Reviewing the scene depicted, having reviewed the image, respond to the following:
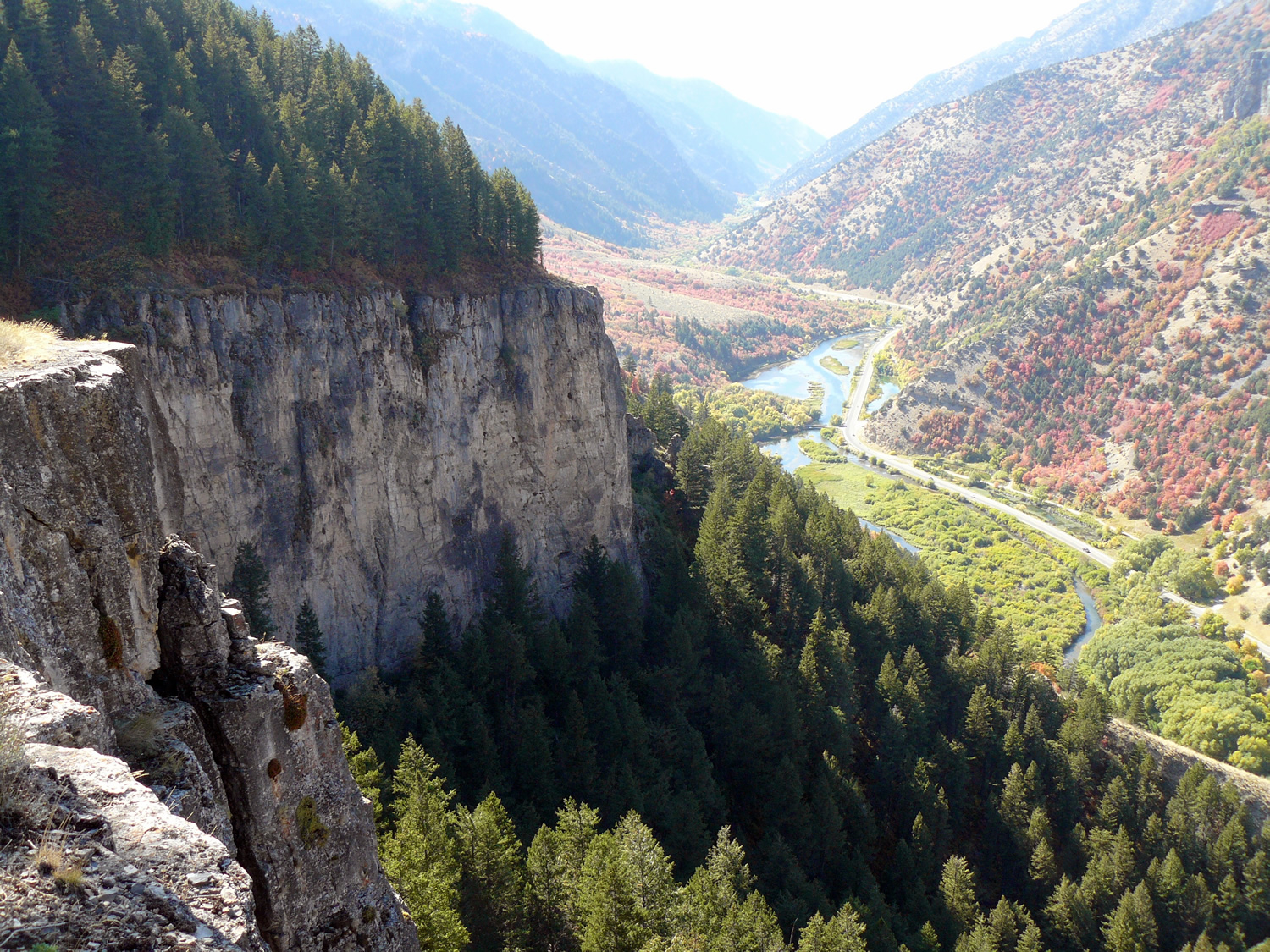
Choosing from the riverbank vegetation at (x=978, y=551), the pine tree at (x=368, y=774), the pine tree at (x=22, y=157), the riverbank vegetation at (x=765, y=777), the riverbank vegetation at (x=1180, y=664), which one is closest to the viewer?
the riverbank vegetation at (x=765, y=777)

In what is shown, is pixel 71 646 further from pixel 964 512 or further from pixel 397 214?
pixel 964 512

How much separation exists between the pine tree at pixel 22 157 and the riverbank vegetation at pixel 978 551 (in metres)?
95.4

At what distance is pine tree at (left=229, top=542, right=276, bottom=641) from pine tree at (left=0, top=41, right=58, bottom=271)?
15.9 m

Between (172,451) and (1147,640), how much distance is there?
108m

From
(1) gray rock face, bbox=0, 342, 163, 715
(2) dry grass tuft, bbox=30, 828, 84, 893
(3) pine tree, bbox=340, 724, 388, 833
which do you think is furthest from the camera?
(3) pine tree, bbox=340, 724, 388, 833

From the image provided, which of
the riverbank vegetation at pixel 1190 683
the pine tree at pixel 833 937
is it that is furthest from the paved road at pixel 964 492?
the pine tree at pixel 833 937

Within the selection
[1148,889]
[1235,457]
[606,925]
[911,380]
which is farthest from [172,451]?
[911,380]

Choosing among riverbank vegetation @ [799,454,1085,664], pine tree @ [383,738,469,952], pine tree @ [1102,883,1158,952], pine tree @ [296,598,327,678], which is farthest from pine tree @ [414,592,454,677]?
riverbank vegetation @ [799,454,1085,664]

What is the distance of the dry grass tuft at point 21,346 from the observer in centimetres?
1260

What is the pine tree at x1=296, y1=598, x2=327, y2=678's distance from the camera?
138ft

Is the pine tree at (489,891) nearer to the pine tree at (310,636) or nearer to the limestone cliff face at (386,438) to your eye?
the limestone cliff face at (386,438)

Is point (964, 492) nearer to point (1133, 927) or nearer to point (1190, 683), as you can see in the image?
point (1190, 683)

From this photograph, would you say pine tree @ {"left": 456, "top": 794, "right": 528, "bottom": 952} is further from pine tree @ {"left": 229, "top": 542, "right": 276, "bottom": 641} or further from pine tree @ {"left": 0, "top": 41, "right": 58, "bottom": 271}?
pine tree @ {"left": 0, "top": 41, "right": 58, "bottom": 271}

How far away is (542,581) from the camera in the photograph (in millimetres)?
56688
